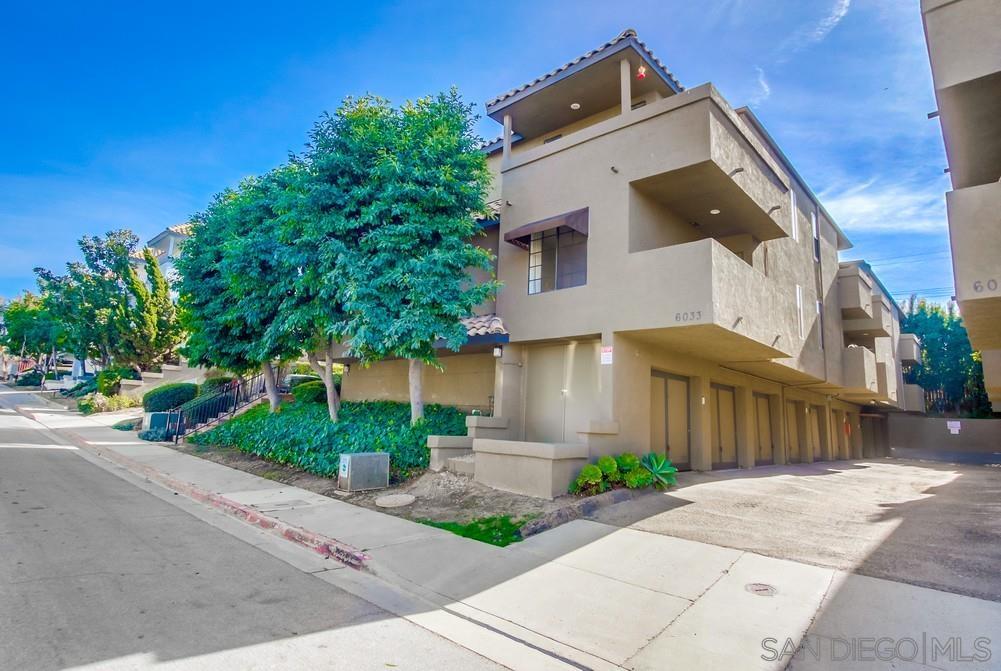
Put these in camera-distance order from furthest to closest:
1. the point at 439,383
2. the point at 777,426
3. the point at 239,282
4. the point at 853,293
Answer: the point at 853,293, the point at 777,426, the point at 439,383, the point at 239,282

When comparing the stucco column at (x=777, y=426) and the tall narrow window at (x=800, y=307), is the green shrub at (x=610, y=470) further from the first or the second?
the stucco column at (x=777, y=426)

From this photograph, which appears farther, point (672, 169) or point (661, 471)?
point (672, 169)

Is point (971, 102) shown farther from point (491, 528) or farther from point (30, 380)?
point (30, 380)

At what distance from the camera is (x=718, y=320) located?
10.0 meters

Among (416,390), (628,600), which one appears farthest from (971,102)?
(416,390)

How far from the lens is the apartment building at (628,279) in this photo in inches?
424

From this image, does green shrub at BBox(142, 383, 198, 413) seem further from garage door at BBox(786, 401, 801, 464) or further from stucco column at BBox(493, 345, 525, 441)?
garage door at BBox(786, 401, 801, 464)

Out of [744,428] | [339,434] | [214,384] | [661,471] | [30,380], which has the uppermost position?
[30,380]

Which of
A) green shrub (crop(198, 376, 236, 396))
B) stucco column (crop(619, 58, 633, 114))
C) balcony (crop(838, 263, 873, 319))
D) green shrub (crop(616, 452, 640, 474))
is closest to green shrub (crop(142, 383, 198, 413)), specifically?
green shrub (crop(198, 376, 236, 396))

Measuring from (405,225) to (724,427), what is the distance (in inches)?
440

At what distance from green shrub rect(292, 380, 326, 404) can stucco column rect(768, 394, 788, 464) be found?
54.5 feet

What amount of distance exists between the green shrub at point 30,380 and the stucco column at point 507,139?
6172 centimetres

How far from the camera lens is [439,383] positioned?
16.3 metres

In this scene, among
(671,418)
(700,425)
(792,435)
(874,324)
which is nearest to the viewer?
(671,418)
